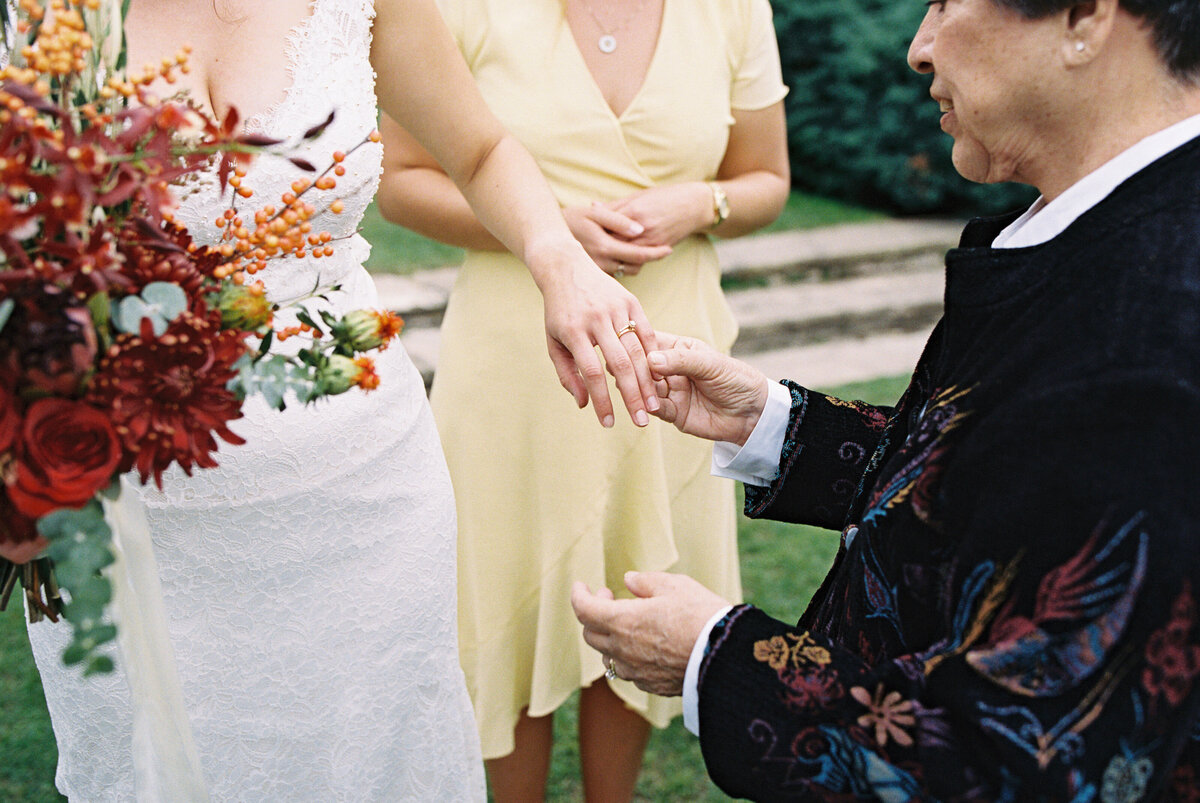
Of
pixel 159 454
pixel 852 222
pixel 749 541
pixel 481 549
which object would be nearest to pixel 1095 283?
pixel 159 454

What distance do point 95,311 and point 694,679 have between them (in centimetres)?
90

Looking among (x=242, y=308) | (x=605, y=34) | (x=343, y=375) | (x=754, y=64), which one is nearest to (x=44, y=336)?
(x=242, y=308)

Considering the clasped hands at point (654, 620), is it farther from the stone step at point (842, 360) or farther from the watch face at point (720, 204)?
the stone step at point (842, 360)

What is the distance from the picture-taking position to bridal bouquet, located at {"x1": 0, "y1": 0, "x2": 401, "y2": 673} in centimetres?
108

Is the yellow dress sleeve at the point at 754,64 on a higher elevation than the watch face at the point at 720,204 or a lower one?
higher

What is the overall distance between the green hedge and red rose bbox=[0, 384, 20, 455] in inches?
333

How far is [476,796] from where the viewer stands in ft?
7.95

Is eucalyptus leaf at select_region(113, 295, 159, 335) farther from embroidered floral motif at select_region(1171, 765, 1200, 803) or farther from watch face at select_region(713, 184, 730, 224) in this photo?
watch face at select_region(713, 184, 730, 224)

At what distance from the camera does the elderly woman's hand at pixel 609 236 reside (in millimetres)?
2682

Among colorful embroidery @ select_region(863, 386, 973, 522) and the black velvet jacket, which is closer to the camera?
the black velvet jacket

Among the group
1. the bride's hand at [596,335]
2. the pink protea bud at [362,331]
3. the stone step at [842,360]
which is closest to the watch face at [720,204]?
the bride's hand at [596,335]

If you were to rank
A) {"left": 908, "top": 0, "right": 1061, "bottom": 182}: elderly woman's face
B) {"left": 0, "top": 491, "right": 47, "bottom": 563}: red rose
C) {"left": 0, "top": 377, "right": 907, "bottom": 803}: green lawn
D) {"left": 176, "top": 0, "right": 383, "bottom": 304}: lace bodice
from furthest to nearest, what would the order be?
{"left": 0, "top": 377, "right": 907, "bottom": 803}: green lawn, {"left": 176, "top": 0, "right": 383, "bottom": 304}: lace bodice, {"left": 908, "top": 0, "right": 1061, "bottom": 182}: elderly woman's face, {"left": 0, "top": 491, "right": 47, "bottom": 563}: red rose

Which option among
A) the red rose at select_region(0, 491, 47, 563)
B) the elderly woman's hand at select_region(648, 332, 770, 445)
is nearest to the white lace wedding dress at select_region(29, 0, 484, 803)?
the elderly woman's hand at select_region(648, 332, 770, 445)

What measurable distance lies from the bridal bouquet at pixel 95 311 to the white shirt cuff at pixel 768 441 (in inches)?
40.0
